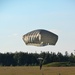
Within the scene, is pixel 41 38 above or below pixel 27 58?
below

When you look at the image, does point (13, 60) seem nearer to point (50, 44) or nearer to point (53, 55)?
point (53, 55)

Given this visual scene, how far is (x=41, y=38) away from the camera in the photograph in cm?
2578

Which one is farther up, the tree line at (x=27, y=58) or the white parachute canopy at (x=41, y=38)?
the tree line at (x=27, y=58)

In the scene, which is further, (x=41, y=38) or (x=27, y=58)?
(x=27, y=58)

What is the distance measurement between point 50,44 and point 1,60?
119951mm

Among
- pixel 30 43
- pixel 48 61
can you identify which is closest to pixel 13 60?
pixel 48 61

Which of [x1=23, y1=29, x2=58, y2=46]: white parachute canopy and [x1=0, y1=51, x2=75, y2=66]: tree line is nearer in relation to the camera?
[x1=23, y1=29, x2=58, y2=46]: white parachute canopy

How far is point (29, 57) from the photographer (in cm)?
13350

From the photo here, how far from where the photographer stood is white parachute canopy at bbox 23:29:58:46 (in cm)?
2583

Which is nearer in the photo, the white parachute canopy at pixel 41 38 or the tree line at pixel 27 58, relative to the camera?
the white parachute canopy at pixel 41 38

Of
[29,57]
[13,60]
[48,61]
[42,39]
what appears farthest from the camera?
[13,60]

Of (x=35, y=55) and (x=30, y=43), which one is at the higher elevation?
(x=35, y=55)

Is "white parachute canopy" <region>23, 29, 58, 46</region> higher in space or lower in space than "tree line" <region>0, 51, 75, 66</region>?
lower

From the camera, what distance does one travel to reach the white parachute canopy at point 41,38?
2583 centimetres
